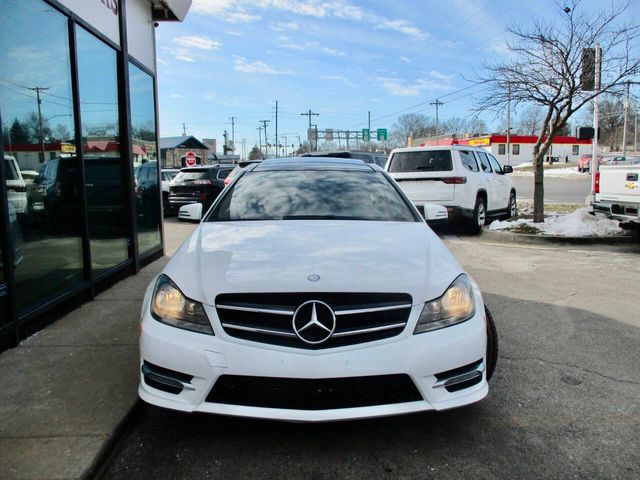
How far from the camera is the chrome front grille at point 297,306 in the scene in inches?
103

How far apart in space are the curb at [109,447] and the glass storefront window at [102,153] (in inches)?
125

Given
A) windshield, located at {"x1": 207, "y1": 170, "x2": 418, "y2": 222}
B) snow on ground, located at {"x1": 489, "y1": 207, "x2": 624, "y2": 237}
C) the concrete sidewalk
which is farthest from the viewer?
snow on ground, located at {"x1": 489, "y1": 207, "x2": 624, "y2": 237}

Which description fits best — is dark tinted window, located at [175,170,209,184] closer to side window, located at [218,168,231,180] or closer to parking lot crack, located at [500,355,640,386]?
side window, located at [218,168,231,180]

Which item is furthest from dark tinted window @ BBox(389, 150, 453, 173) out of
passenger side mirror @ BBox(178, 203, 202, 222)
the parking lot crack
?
passenger side mirror @ BBox(178, 203, 202, 222)

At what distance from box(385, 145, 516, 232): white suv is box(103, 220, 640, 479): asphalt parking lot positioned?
671 cm

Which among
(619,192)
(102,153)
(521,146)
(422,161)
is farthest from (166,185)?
(521,146)

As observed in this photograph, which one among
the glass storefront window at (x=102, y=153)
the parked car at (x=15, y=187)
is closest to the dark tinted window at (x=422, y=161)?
the glass storefront window at (x=102, y=153)

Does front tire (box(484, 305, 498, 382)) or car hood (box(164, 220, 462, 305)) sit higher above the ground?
car hood (box(164, 220, 462, 305))

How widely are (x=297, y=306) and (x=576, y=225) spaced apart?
31.1 ft

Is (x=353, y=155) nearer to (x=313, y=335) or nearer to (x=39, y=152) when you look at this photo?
(x=39, y=152)

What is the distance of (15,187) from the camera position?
4.41 meters

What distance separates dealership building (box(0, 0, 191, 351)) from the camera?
4.40m

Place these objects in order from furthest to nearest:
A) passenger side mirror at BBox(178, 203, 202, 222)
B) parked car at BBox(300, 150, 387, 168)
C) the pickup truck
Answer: parked car at BBox(300, 150, 387, 168) → the pickup truck → passenger side mirror at BBox(178, 203, 202, 222)

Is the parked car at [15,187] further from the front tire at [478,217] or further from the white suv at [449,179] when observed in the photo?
the front tire at [478,217]
